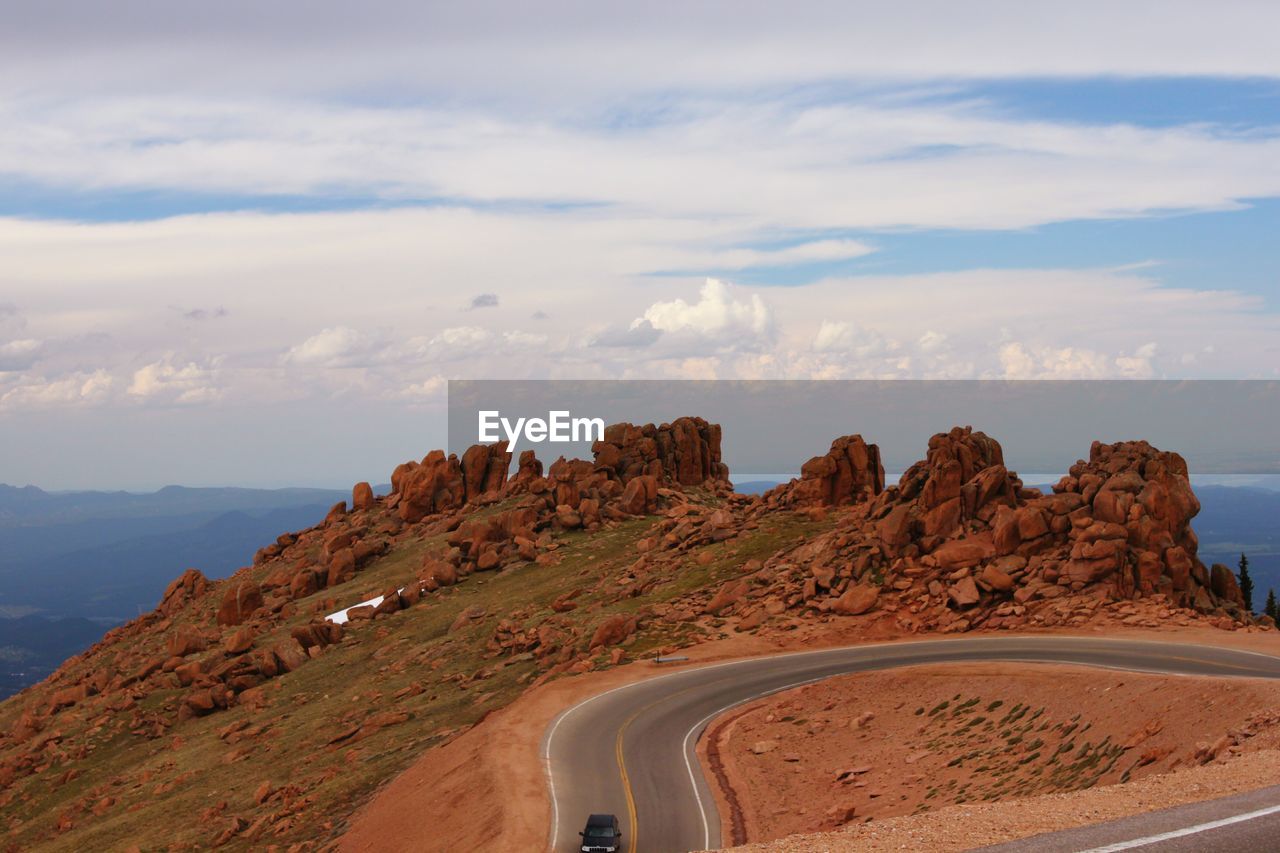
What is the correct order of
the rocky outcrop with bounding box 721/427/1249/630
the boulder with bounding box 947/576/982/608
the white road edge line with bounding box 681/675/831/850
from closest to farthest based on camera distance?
the white road edge line with bounding box 681/675/831/850
the rocky outcrop with bounding box 721/427/1249/630
the boulder with bounding box 947/576/982/608

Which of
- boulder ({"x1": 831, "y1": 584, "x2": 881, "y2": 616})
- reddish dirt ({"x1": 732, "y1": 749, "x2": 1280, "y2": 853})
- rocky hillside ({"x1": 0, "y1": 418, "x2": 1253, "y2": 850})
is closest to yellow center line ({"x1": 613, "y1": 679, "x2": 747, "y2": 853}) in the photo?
rocky hillside ({"x1": 0, "y1": 418, "x2": 1253, "y2": 850})

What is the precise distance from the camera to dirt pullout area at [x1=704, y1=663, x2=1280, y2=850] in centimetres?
3325

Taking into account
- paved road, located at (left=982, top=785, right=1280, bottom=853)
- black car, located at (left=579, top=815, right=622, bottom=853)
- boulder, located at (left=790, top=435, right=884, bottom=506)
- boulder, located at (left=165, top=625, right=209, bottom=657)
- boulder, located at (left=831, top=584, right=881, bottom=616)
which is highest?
boulder, located at (left=790, top=435, right=884, bottom=506)

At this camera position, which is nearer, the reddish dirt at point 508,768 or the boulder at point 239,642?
the reddish dirt at point 508,768

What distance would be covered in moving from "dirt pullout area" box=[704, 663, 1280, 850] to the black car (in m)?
4.24

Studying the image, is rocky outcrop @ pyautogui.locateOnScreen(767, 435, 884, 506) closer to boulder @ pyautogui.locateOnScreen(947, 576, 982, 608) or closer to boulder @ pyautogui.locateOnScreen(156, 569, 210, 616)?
boulder @ pyautogui.locateOnScreen(947, 576, 982, 608)

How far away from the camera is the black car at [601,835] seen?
120 ft

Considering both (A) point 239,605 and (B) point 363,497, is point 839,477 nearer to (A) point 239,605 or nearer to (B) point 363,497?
(A) point 239,605

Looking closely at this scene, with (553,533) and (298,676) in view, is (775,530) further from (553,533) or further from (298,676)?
(298,676)

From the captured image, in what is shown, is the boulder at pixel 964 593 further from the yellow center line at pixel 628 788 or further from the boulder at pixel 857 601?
the yellow center line at pixel 628 788

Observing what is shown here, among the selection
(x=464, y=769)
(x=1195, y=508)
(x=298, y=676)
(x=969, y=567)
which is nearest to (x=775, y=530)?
(x=969, y=567)

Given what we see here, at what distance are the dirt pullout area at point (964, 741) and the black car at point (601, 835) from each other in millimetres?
4235

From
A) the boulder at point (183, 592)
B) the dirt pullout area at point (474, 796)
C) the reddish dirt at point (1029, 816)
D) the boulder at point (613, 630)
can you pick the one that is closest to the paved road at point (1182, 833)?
the reddish dirt at point (1029, 816)

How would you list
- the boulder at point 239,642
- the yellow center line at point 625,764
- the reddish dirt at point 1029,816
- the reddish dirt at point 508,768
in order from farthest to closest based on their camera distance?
the boulder at point 239,642, the reddish dirt at point 508,768, the yellow center line at point 625,764, the reddish dirt at point 1029,816
